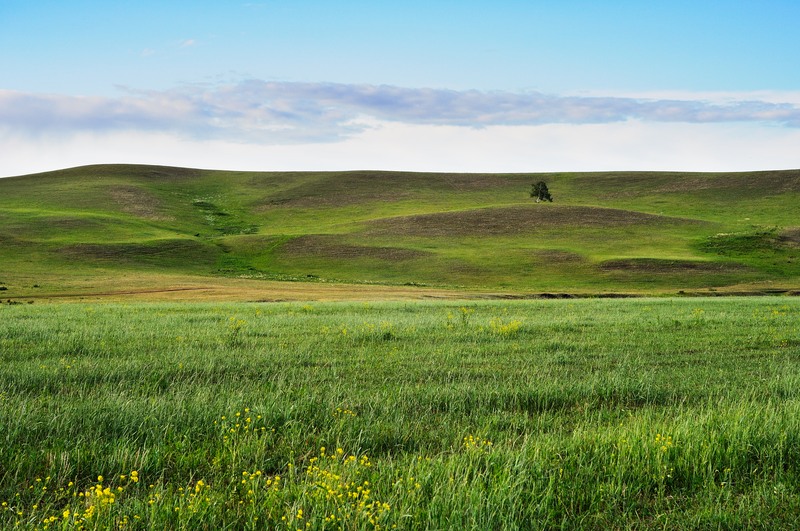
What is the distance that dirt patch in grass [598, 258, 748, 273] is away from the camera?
67562 millimetres

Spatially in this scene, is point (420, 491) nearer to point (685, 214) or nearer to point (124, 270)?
point (124, 270)

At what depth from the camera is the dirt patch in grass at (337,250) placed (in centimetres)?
7700

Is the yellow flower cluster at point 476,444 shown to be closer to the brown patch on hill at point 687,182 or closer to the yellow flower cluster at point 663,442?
the yellow flower cluster at point 663,442

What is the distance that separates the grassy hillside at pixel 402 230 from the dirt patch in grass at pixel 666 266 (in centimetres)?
33

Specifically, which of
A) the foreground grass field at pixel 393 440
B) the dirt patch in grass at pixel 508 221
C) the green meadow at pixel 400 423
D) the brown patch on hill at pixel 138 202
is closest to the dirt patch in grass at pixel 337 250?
the dirt patch in grass at pixel 508 221

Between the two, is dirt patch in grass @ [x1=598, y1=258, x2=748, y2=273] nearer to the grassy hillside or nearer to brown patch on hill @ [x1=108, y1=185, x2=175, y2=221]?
the grassy hillside

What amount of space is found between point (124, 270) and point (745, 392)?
66.3m

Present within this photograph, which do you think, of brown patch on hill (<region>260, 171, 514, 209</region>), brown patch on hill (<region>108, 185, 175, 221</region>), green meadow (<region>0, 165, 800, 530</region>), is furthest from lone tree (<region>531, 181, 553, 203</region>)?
green meadow (<region>0, 165, 800, 530</region>)

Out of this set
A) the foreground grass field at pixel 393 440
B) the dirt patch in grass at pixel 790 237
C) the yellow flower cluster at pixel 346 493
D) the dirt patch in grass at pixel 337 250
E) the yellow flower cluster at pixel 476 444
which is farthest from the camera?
the dirt patch in grass at pixel 790 237

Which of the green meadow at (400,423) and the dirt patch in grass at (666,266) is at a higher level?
the green meadow at (400,423)

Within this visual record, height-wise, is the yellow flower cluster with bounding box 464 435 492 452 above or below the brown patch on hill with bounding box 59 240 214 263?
above

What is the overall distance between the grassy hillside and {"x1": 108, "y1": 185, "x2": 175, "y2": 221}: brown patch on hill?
34cm

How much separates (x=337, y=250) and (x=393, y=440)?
74.0m

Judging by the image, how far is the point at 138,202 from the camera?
11488 cm
